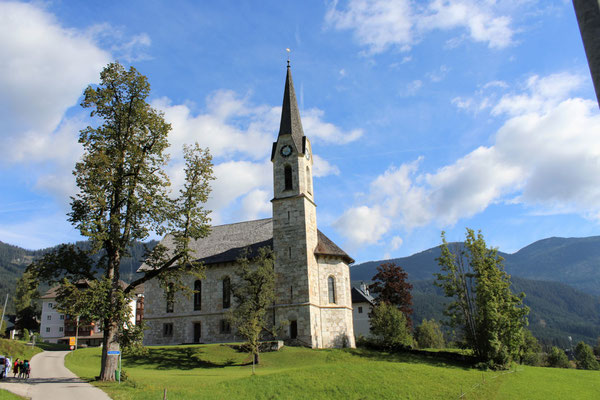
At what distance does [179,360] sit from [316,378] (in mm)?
16336

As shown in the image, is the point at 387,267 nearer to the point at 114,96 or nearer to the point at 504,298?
the point at 504,298

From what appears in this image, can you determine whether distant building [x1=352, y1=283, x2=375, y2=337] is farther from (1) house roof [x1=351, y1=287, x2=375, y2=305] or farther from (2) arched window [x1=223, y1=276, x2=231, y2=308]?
(2) arched window [x1=223, y1=276, x2=231, y2=308]

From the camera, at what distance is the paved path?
20188mm

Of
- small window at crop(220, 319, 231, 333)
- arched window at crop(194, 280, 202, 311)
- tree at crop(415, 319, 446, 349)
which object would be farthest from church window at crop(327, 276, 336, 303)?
tree at crop(415, 319, 446, 349)

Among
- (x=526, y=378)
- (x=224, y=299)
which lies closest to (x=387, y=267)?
(x=224, y=299)

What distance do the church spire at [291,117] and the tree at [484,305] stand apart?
19.6m

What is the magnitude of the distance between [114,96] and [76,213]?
7597 millimetres

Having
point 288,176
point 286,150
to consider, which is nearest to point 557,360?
point 288,176

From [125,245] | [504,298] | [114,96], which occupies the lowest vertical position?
[504,298]

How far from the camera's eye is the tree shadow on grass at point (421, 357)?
37438mm

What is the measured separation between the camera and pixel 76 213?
26.2 meters

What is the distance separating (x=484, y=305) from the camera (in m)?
38.3

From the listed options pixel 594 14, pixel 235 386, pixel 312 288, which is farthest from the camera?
pixel 312 288

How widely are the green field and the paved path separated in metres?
0.84
